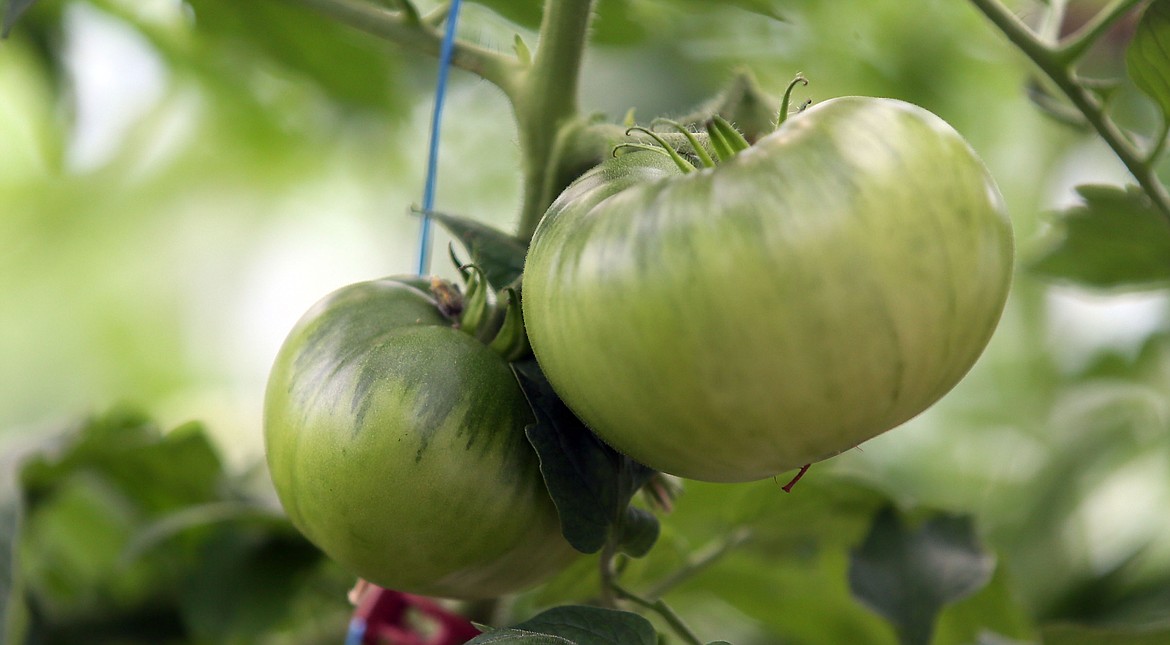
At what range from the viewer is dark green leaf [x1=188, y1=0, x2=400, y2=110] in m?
0.70

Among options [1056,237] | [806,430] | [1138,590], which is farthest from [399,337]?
[1138,590]

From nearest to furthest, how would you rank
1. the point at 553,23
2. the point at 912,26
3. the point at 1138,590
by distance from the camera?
the point at 553,23
the point at 1138,590
the point at 912,26

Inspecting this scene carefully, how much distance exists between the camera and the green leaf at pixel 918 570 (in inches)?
19.9

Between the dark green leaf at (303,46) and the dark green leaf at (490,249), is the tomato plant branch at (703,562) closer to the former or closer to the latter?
the dark green leaf at (490,249)

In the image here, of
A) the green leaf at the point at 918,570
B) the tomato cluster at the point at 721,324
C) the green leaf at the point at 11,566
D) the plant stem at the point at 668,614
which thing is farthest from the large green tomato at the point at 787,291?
the green leaf at the point at 11,566

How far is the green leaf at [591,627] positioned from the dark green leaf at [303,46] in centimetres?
47

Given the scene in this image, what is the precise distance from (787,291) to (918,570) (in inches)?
12.4

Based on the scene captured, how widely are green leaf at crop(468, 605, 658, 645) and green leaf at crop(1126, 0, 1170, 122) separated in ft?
1.06

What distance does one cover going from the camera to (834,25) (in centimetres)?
95

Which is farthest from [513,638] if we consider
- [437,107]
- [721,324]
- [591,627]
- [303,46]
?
[303,46]

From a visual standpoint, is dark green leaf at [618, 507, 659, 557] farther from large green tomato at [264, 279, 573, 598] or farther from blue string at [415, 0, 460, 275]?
blue string at [415, 0, 460, 275]

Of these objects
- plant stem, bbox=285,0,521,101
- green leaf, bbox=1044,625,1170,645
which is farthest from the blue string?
green leaf, bbox=1044,625,1170,645

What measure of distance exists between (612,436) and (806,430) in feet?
0.21

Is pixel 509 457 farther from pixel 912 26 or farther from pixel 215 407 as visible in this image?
pixel 912 26
